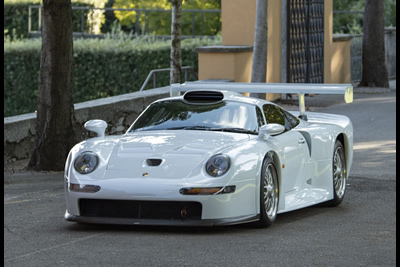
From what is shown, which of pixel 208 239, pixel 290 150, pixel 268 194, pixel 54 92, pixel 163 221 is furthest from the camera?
pixel 54 92

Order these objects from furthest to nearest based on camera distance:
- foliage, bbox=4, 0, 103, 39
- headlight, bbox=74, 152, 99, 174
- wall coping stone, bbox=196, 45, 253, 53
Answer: foliage, bbox=4, 0, 103, 39, wall coping stone, bbox=196, 45, 253, 53, headlight, bbox=74, 152, 99, 174

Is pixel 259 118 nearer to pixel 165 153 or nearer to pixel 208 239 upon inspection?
pixel 165 153

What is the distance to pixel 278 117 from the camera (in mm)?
9812

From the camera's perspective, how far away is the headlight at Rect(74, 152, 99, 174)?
8383 millimetres

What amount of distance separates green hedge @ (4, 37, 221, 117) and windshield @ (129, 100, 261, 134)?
51.0ft

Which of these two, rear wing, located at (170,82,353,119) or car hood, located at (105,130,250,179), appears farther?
rear wing, located at (170,82,353,119)

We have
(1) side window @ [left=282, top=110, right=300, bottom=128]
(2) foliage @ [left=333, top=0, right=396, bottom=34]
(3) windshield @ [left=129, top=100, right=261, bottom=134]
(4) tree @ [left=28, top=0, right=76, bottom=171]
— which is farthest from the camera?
(2) foliage @ [left=333, top=0, right=396, bottom=34]

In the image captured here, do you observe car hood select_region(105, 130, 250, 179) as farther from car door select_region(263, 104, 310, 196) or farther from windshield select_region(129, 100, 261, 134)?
car door select_region(263, 104, 310, 196)

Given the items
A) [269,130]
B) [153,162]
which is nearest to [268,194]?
[269,130]

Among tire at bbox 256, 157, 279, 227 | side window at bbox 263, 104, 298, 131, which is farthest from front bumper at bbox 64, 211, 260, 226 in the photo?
side window at bbox 263, 104, 298, 131

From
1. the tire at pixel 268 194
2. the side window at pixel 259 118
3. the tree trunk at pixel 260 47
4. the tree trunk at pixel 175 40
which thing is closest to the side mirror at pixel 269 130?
the tire at pixel 268 194

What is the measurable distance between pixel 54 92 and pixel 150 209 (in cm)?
529

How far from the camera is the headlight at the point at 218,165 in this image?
8125 mm

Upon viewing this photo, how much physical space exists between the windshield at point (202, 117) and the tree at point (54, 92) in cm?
368
